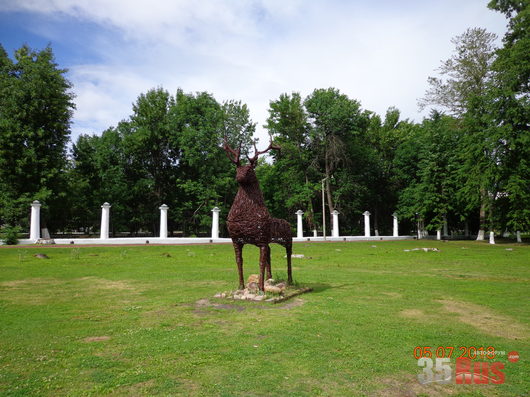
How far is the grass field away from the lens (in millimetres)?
4234

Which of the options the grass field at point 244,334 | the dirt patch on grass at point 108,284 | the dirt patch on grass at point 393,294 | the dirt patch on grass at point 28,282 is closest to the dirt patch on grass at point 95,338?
the grass field at point 244,334

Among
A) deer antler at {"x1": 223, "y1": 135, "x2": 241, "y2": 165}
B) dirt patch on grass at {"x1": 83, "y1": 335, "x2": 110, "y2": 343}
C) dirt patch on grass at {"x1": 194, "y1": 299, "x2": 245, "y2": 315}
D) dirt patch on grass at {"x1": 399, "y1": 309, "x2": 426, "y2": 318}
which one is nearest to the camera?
dirt patch on grass at {"x1": 83, "y1": 335, "x2": 110, "y2": 343}

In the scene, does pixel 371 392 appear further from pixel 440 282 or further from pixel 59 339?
pixel 440 282

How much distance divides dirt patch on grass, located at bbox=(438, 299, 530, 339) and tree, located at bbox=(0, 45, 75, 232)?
88.5 feet

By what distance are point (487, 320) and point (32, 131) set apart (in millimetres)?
30866

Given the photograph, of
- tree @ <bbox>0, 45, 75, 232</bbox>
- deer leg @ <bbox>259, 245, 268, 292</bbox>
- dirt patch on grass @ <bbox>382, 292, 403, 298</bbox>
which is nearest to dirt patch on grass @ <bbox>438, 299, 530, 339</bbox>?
dirt patch on grass @ <bbox>382, 292, 403, 298</bbox>

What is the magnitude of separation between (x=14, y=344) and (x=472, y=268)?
616 inches

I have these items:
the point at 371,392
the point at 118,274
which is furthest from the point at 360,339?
the point at 118,274

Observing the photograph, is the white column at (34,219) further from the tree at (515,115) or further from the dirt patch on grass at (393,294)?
the tree at (515,115)

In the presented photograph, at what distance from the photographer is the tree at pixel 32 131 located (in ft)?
89.5

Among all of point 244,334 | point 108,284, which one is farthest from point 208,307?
point 108,284

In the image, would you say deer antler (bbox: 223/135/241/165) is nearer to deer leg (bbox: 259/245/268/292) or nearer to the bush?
deer leg (bbox: 259/245/268/292)

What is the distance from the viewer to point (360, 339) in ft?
18.9

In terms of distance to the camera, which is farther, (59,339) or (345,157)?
(345,157)
